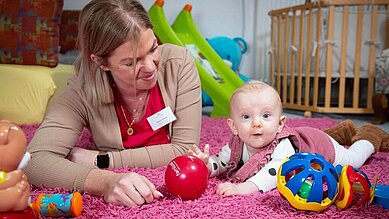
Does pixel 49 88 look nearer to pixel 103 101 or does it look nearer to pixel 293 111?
pixel 103 101

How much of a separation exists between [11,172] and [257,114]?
2.00ft

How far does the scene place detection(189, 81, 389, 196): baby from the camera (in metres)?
1.14

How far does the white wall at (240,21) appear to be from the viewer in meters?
4.22

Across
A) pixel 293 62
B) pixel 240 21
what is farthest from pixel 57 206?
pixel 240 21

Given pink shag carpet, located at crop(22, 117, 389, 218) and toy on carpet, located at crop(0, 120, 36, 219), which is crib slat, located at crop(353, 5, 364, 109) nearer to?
pink shag carpet, located at crop(22, 117, 389, 218)

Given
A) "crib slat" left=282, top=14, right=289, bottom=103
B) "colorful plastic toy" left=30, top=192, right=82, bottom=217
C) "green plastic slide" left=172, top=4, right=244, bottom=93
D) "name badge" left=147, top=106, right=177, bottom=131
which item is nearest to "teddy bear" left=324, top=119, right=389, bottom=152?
"name badge" left=147, top=106, right=177, bottom=131

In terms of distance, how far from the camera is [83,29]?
4.13 ft

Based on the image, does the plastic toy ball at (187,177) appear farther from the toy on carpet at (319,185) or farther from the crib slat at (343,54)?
the crib slat at (343,54)

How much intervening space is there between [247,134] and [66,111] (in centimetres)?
52

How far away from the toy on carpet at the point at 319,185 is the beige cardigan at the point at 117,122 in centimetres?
43

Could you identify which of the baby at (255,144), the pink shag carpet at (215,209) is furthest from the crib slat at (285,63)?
the pink shag carpet at (215,209)

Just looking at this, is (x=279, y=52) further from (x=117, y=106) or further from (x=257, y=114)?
(x=257, y=114)

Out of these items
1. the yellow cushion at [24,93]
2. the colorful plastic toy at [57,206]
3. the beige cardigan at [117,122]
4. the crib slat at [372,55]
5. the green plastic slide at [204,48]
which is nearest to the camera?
the colorful plastic toy at [57,206]

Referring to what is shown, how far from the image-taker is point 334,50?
326 cm
